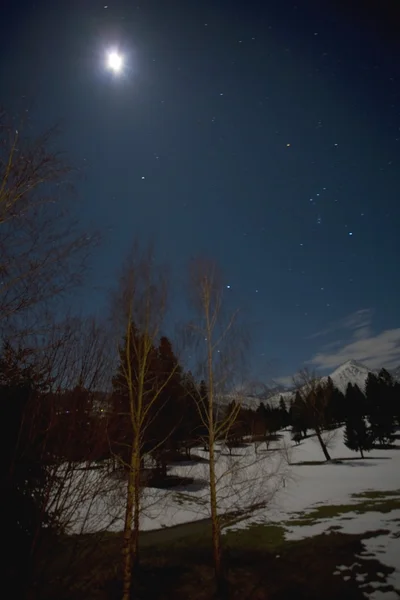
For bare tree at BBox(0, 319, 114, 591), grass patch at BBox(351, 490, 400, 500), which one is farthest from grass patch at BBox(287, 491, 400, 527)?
bare tree at BBox(0, 319, 114, 591)

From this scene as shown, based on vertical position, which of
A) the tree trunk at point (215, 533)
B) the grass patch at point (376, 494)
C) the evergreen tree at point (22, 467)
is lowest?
the grass patch at point (376, 494)

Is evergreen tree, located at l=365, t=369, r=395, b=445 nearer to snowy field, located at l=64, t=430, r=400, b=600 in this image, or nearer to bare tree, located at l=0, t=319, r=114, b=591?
snowy field, located at l=64, t=430, r=400, b=600

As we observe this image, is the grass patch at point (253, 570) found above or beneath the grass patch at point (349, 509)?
above

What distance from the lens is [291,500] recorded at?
20.6 m

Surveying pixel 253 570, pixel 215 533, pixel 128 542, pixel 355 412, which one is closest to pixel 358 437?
pixel 355 412

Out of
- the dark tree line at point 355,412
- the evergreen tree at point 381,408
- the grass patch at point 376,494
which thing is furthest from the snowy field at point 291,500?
the evergreen tree at point 381,408

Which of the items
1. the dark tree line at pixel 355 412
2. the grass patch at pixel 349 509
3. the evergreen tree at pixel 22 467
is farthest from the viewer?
the dark tree line at pixel 355 412

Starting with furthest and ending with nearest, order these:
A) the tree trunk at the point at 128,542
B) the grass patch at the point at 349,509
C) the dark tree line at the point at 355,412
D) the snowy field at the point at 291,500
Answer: the dark tree line at the point at 355,412 < the grass patch at the point at 349,509 < the snowy field at the point at 291,500 < the tree trunk at the point at 128,542

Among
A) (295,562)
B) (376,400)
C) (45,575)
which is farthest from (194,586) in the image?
(376,400)

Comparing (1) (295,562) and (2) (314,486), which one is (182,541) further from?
(2) (314,486)

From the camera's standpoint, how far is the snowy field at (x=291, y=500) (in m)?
7.51

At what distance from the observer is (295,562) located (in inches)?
404

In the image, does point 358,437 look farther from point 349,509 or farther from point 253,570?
point 253,570

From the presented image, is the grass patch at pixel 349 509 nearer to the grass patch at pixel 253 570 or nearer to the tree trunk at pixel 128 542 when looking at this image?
the grass patch at pixel 253 570
